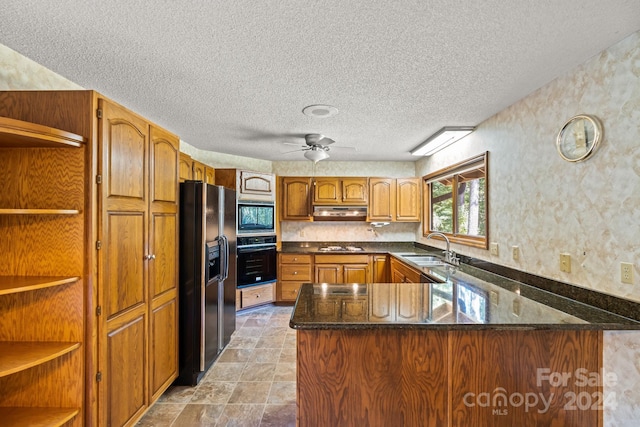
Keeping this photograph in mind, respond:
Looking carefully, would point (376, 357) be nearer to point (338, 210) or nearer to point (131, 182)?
point (131, 182)

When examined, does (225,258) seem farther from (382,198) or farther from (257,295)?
(382,198)

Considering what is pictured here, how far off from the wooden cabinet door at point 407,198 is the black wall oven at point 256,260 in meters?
2.04

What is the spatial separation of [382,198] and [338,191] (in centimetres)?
71

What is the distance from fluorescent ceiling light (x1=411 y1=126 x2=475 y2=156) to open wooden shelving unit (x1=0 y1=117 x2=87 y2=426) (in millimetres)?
2962

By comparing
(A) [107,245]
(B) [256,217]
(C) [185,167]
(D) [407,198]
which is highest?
(C) [185,167]

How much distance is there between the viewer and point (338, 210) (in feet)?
15.3

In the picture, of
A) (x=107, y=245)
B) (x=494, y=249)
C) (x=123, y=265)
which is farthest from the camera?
(x=494, y=249)

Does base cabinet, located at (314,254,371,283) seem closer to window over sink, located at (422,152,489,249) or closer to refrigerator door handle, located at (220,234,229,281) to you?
window over sink, located at (422,152,489,249)

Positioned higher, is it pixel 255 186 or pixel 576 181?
pixel 255 186

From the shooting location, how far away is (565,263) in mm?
1837

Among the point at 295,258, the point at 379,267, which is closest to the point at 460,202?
the point at 379,267

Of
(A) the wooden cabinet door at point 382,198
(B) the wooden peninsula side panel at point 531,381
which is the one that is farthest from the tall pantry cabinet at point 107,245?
(A) the wooden cabinet door at point 382,198

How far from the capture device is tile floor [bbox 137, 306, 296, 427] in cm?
203

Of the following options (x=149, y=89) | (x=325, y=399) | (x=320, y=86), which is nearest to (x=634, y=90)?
(x=320, y=86)
